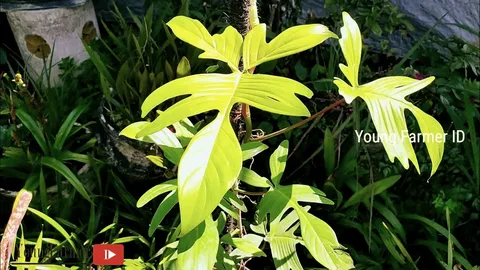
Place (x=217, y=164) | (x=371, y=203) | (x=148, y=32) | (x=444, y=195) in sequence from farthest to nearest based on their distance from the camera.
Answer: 1. (x=148, y=32)
2. (x=444, y=195)
3. (x=371, y=203)
4. (x=217, y=164)

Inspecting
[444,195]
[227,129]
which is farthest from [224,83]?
[444,195]

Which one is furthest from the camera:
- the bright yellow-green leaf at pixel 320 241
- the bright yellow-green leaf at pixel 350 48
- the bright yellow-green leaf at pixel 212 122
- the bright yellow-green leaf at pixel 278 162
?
the bright yellow-green leaf at pixel 278 162

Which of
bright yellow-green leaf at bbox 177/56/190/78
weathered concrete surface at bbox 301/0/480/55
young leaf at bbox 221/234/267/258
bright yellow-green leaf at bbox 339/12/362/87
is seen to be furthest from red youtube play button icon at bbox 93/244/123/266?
weathered concrete surface at bbox 301/0/480/55

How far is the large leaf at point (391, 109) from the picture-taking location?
2.18ft

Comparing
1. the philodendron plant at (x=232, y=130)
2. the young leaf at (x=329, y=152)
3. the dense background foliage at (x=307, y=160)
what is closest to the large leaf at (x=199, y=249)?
the philodendron plant at (x=232, y=130)

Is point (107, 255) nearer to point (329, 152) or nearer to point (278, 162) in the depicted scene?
point (278, 162)

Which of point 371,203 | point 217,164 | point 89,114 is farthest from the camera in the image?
point 89,114

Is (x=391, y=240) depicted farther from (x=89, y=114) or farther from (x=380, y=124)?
(x=89, y=114)

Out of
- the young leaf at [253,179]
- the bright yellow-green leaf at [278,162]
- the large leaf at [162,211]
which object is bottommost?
the large leaf at [162,211]

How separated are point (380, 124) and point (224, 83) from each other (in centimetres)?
19

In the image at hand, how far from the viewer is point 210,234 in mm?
850

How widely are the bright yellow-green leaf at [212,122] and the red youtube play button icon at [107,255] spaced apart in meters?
0.55

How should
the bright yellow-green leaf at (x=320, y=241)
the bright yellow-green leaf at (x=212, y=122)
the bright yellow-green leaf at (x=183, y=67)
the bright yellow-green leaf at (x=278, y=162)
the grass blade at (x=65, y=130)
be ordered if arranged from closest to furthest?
1. the bright yellow-green leaf at (x=212, y=122)
2. the bright yellow-green leaf at (x=320, y=241)
3. the bright yellow-green leaf at (x=278, y=162)
4. the bright yellow-green leaf at (x=183, y=67)
5. the grass blade at (x=65, y=130)

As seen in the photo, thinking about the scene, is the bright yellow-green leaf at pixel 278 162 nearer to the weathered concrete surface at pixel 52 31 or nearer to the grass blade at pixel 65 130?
the grass blade at pixel 65 130
